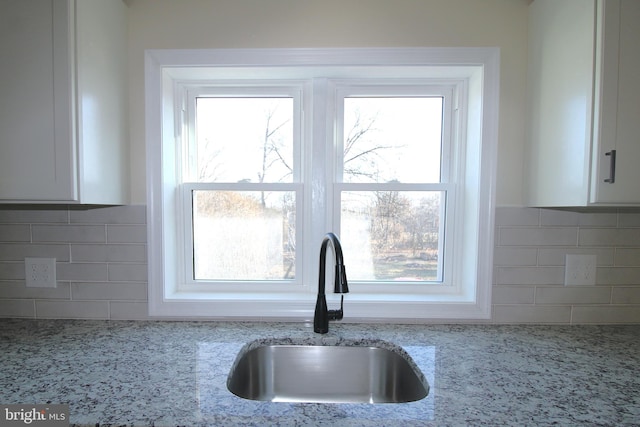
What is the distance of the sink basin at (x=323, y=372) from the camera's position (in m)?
1.20

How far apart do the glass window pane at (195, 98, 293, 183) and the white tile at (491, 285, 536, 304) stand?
100cm

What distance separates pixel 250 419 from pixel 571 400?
0.81 m

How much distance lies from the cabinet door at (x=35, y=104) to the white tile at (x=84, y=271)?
0.41m

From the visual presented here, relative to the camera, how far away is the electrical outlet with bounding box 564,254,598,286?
132 centimetres

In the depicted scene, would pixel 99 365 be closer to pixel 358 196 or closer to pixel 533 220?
pixel 358 196

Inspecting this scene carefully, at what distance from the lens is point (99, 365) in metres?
1.00

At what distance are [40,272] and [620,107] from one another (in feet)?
7.04

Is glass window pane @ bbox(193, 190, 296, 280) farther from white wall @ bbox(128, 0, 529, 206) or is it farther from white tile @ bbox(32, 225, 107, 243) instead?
white wall @ bbox(128, 0, 529, 206)

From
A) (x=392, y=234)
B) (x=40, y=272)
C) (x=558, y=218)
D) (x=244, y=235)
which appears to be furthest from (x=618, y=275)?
(x=40, y=272)

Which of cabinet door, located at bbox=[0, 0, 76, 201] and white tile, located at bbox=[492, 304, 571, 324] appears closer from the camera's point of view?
cabinet door, located at bbox=[0, 0, 76, 201]

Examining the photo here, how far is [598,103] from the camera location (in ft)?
3.23

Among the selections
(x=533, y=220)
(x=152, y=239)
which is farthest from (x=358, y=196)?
(x=152, y=239)

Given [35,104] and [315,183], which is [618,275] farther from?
[35,104]

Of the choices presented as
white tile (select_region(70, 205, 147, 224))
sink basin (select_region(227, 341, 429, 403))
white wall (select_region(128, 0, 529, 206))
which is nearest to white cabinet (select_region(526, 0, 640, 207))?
white wall (select_region(128, 0, 529, 206))
